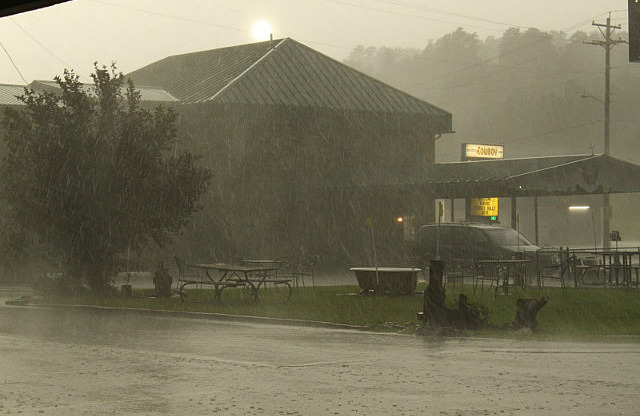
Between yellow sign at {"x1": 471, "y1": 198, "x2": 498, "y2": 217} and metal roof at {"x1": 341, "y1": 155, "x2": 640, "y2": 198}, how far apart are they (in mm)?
6521

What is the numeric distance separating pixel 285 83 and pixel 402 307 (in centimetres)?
Result: 2653

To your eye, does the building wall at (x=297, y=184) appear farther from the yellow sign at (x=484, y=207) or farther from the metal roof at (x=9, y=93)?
the metal roof at (x=9, y=93)

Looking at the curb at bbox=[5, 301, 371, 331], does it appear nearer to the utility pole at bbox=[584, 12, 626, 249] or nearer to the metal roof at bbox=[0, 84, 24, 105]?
the metal roof at bbox=[0, 84, 24, 105]

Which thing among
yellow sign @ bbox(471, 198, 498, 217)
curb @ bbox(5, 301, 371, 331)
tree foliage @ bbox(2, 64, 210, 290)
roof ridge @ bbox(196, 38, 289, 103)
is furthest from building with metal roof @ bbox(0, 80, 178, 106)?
curb @ bbox(5, 301, 371, 331)

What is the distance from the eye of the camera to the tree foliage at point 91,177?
90.8 feet

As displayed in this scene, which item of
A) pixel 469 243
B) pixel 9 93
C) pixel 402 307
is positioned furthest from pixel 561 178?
pixel 9 93

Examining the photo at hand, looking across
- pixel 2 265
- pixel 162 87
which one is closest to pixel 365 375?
pixel 2 265

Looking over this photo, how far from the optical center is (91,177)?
27.7m

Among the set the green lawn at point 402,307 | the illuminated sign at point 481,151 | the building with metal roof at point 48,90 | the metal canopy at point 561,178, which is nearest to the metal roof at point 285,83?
the building with metal roof at point 48,90

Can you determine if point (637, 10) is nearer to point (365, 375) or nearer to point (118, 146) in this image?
point (365, 375)

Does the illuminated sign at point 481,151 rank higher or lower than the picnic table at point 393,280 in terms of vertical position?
higher

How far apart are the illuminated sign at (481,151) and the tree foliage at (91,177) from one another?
1798 inches

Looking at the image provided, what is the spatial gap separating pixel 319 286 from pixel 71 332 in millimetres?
14586

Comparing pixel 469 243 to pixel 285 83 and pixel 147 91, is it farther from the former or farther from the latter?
pixel 147 91
